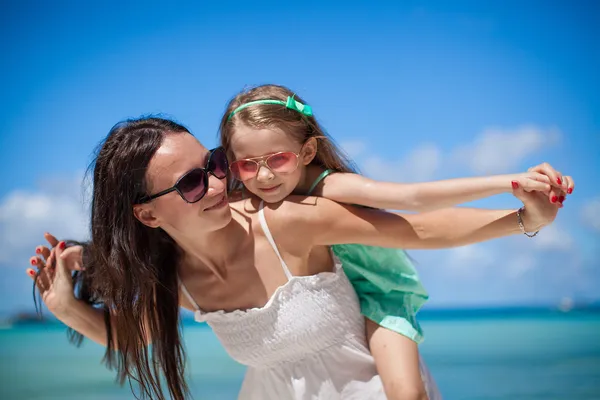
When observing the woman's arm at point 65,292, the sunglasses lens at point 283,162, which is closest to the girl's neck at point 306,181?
the sunglasses lens at point 283,162

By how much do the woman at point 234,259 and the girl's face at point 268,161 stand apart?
0.07 metres

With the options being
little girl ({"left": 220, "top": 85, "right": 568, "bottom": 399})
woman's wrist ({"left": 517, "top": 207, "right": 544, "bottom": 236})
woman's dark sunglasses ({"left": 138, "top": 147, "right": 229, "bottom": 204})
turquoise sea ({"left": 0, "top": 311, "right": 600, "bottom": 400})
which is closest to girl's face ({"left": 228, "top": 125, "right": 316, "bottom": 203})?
little girl ({"left": 220, "top": 85, "right": 568, "bottom": 399})

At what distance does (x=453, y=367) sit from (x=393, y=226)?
7805 mm

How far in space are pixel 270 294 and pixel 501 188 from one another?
0.97 m

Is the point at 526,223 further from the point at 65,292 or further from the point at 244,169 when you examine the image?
the point at 65,292

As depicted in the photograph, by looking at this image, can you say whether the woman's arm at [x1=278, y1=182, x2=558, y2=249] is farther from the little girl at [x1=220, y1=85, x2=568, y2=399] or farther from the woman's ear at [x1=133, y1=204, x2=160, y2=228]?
the woman's ear at [x1=133, y1=204, x2=160, y2=228]

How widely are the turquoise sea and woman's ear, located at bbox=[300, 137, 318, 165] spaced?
253cm

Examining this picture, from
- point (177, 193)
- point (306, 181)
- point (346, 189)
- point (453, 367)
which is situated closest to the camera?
point (177, 193)

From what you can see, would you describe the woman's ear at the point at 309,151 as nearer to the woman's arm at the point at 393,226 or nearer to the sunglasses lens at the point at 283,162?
the sunglasses lens at the point at 283,162

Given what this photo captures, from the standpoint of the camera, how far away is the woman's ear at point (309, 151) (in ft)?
8.64

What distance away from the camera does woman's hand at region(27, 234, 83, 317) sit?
2.86m

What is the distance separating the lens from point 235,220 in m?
2.55

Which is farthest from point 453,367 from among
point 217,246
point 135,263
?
point 135,263

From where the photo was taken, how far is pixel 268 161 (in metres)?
2.49
